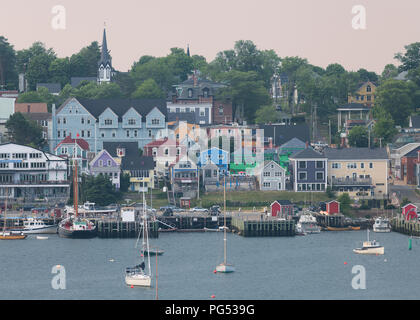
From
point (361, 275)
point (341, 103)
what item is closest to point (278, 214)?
point (361, 275)

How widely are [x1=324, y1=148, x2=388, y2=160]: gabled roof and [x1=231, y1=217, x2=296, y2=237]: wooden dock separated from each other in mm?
16060

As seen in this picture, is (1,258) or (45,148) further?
(45,148)

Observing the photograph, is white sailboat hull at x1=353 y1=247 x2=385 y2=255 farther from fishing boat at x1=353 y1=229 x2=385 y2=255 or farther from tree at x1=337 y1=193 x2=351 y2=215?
tree at x1=337 y1=193 x2=351 y2=215

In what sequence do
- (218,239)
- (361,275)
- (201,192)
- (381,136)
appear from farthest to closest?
(381,136), (201,192), (218,239), (361,275)

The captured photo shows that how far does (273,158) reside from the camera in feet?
436

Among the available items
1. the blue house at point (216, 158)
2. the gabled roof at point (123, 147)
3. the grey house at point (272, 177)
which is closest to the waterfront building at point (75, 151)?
the gabled roof at point (123, 147)

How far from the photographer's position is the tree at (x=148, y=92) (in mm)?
156125

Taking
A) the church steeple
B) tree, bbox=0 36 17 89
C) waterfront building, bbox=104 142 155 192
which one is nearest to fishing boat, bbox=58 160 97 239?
waterfront building, bbox=104 142 155 192

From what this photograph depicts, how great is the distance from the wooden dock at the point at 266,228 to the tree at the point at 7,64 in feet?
237

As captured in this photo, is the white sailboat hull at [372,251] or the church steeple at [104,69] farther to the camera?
the church steeple at [104,69]

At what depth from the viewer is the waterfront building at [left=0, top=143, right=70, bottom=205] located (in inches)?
4889

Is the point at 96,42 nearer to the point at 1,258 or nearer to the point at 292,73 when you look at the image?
the point at 292,73

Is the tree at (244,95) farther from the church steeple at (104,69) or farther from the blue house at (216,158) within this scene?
the church steeple at (104,69)

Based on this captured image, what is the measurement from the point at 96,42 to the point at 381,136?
184ft
